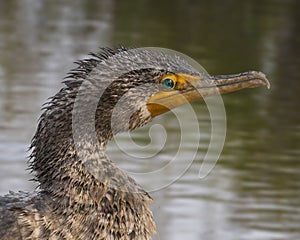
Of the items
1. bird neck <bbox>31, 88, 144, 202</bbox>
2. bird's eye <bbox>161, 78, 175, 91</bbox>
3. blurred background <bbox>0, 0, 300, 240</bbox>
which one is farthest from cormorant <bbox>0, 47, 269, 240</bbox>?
blurred background <bbox>0, 0, 300, 240</bbox>

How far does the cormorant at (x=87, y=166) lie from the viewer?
14.9 ft

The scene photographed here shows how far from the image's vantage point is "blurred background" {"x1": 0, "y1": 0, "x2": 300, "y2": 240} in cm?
843

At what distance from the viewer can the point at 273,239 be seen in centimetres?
788

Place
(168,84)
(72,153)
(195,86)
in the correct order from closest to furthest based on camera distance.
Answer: (72,153) → (168,84) → (195,86)

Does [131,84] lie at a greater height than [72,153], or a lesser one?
greater

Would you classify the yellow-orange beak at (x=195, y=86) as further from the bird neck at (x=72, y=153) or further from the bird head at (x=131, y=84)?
the bird neck at (x=72, y=153)

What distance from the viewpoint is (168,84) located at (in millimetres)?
4883

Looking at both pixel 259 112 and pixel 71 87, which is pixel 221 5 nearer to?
pixel 259 112

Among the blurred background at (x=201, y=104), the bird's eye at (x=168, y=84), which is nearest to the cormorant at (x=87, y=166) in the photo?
the bird's eye at (x=168, y=84)

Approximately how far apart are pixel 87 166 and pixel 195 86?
703 millimetres

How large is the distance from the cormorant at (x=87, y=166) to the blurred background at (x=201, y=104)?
3.12m

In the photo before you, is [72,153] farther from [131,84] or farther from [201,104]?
[201,104]

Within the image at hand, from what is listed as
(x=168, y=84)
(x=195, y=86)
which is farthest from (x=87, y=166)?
(x=195, y=86)

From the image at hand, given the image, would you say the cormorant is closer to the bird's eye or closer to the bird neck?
the bird neck
